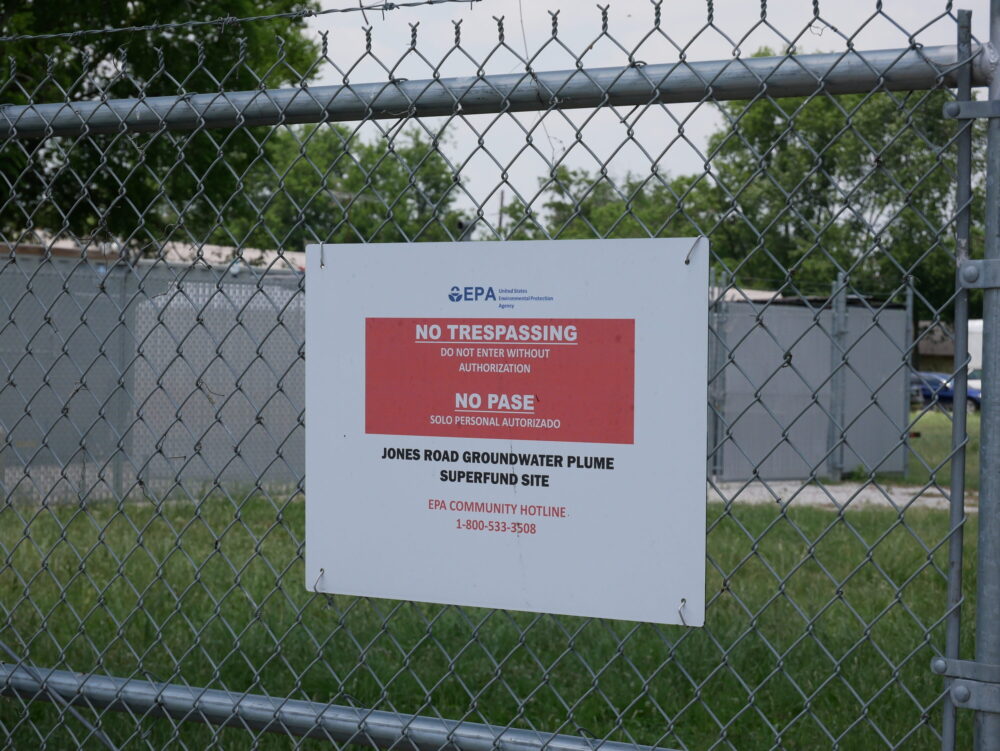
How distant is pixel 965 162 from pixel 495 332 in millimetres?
893

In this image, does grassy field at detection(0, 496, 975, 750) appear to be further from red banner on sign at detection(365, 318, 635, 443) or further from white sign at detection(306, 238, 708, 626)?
red banner on sign at detection(365, 318, 635, 443)

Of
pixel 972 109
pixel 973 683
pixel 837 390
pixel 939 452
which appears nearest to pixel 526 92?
pixel 972 109

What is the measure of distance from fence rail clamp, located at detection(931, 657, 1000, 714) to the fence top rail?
996 millimetres

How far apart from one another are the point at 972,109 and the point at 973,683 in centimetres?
97

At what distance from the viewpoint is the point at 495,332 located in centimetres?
216

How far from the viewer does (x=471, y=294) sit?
2.18 m

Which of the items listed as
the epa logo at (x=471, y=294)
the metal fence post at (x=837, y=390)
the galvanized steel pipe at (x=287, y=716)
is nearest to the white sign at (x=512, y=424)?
the epa logo at (x=471, y=294)

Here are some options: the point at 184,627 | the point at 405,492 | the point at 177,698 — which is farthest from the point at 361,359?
the point at 184,627

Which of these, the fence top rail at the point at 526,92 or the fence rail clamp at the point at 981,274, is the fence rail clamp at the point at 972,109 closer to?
the fence top rail at the point at 526,92

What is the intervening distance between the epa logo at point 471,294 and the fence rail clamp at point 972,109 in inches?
34.4

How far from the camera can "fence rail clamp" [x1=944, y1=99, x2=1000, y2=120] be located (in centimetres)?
184

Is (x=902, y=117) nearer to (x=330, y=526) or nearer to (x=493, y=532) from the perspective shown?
(x=493, y=532)

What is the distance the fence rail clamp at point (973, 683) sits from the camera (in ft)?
6.16

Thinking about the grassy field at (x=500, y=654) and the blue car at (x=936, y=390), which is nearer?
the blue car at (x=936, y=390)
